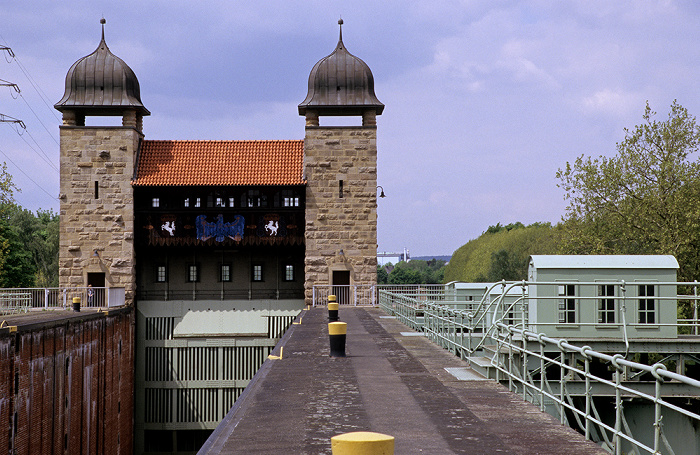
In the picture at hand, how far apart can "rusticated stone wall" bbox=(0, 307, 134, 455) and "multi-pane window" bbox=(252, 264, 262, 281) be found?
20.1 ft

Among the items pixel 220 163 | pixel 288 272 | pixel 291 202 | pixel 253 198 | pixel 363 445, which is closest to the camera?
pixel 363 445

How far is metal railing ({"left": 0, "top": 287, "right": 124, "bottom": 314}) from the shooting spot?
30906 mm

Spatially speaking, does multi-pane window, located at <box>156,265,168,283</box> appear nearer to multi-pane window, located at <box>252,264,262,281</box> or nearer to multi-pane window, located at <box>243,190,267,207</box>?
multi-pane window, located at <box>252,264,262,281</box>

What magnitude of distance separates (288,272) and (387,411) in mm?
26256

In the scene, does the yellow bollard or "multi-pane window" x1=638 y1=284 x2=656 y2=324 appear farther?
"multi-pane window" x1=638 y1=284 x2=656 y2=324

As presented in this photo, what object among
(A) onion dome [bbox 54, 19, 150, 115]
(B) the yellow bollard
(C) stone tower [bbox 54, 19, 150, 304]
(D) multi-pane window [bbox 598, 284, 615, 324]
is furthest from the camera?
(A) onion dome [bbox 54, 19, 150, 115]

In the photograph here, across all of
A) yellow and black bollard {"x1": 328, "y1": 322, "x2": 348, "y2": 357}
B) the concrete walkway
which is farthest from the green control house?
the concrete walkway

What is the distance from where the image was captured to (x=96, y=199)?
3216 cm

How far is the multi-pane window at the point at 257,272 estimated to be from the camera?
3422 cm

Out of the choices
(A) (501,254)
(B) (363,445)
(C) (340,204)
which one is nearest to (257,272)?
(C) (340,204)

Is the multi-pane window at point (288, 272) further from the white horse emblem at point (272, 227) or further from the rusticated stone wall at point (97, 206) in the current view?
the rusticated stone wall at point (97, 206)

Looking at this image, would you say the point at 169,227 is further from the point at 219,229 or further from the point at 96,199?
the point at 96,199

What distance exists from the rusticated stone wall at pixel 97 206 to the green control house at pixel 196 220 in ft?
0.19

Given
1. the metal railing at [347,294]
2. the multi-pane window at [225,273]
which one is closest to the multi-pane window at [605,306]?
the metal railing at [347,294]
